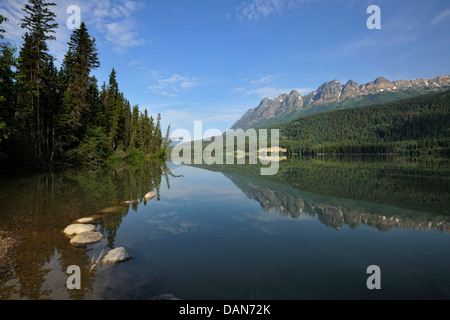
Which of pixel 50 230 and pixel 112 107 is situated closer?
pixel 50 230

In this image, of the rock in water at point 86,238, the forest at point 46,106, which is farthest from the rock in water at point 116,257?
the forest at point 46,106

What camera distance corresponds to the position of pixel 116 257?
737 centimetres

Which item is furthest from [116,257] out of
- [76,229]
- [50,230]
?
[50,230]

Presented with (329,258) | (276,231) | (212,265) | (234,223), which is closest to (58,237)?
(212,265)

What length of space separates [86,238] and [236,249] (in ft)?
19.5

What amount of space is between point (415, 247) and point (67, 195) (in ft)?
71.9

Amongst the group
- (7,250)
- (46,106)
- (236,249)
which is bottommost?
(236,249)

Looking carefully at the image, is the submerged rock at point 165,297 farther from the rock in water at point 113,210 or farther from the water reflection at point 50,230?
the rock in water at point 113,210

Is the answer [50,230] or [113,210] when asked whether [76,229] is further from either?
[113,210]

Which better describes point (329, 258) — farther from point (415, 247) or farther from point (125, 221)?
point (125, 221)

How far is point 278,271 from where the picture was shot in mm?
6992

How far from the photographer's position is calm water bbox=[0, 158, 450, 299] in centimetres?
592

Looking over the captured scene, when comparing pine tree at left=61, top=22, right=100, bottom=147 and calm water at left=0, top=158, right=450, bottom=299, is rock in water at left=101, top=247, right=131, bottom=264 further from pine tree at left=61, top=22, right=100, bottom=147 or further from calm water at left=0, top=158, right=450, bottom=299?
pine tree at left=61, top=22, right=100, bottom=147

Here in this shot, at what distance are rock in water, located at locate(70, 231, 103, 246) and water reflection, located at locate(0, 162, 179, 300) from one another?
292 mm
